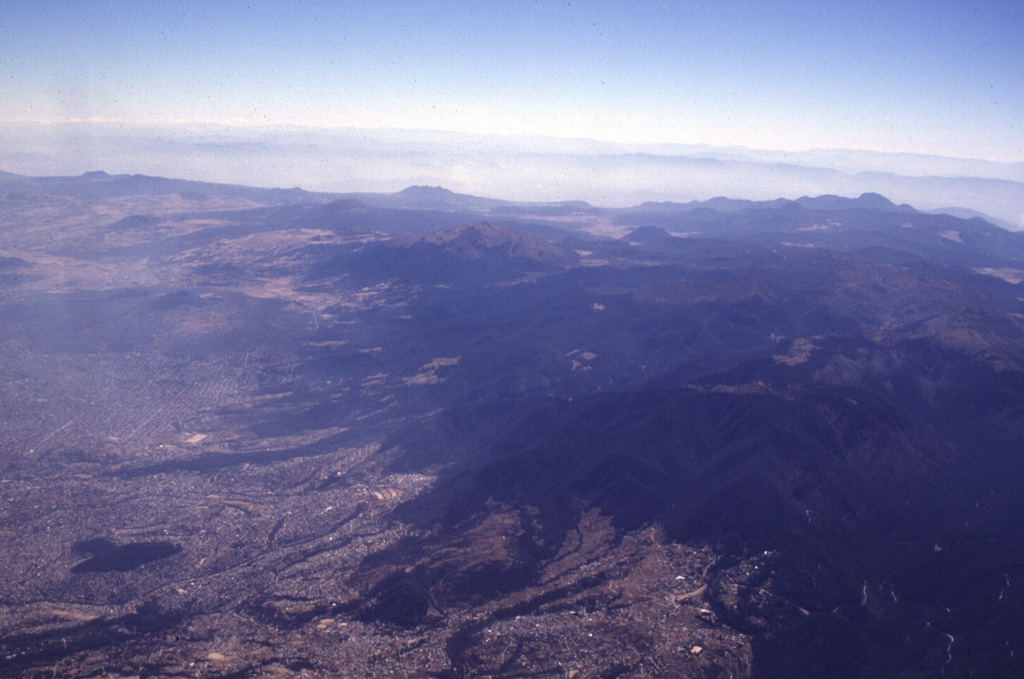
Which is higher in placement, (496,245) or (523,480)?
(496,245)

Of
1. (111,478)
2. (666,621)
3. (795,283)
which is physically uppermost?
(795,283)

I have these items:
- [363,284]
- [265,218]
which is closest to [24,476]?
[363,284]

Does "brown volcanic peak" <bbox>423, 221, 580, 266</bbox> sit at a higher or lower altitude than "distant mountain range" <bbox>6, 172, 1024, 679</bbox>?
higher

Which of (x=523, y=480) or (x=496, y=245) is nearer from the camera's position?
(x=523, y=480)

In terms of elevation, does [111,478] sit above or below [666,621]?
below

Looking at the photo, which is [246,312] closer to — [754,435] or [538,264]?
[538,264]

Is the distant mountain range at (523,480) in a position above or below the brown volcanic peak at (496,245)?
below

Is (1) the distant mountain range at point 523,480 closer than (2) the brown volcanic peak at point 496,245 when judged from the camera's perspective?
Yes

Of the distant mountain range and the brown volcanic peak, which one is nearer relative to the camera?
the distant mountain range
